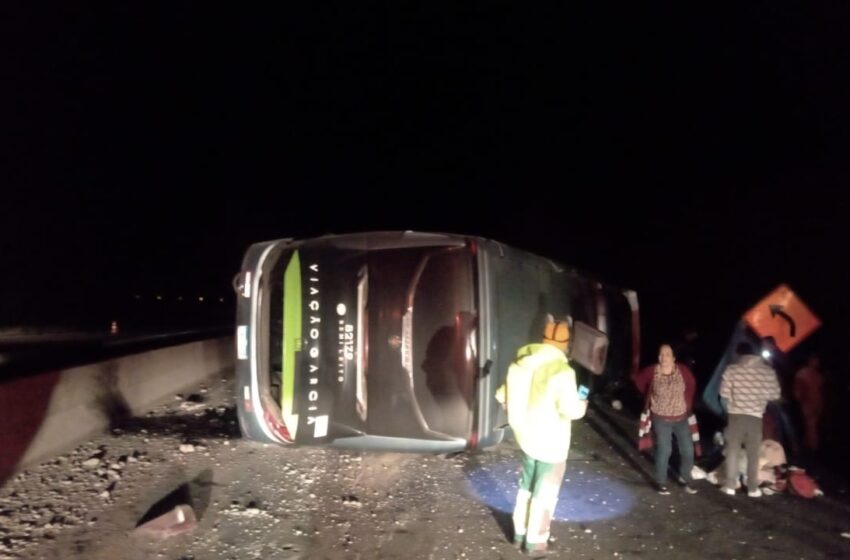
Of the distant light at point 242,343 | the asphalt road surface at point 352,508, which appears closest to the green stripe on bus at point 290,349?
the distant light at point 242,343

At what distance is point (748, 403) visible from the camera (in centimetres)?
593

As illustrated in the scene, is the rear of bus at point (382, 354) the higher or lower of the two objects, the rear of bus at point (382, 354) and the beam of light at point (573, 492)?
the higher

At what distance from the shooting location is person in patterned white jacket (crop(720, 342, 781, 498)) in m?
5.92

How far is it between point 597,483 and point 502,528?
1412 mm

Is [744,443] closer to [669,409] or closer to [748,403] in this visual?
[748,403]

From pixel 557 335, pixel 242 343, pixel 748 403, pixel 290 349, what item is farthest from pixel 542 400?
pixel 748 403

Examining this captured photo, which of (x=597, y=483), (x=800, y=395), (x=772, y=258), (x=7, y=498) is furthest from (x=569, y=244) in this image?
(x=7, y=498)

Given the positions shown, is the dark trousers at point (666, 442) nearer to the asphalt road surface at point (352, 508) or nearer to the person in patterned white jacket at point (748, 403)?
the asphalt road surface at point (352, 508)

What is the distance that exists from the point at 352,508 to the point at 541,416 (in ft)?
5.88

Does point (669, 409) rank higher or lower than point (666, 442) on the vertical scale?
higher

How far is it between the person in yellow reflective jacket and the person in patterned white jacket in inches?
86.8

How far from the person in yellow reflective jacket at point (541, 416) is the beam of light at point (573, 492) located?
2.30 ft

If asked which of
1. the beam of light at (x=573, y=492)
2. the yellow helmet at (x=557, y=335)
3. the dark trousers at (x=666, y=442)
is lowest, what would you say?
the beam of light at (x=573, y=492)

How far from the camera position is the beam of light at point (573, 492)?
5.48 meters
